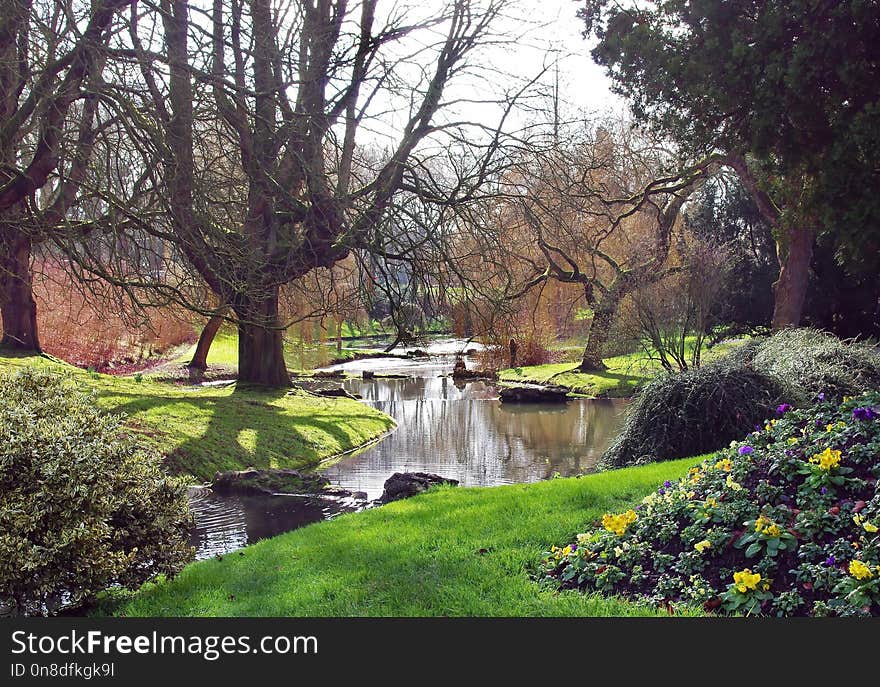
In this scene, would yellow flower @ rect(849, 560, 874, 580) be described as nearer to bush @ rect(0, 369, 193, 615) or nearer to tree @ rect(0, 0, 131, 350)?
bush @ rect(0, 369, 193, 615)

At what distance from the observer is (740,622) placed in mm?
4020

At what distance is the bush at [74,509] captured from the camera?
4691mm

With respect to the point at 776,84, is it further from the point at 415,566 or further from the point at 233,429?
the point at 233,429

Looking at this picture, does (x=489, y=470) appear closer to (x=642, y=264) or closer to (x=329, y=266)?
(x=329, y=266)

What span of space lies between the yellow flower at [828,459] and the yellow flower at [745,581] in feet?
3.75

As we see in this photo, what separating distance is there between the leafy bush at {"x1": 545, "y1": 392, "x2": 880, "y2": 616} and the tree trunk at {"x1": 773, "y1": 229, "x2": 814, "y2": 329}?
1741 centimetres

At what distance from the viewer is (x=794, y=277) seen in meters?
22.1

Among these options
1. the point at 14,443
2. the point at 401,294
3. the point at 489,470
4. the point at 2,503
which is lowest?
the point at 489,470

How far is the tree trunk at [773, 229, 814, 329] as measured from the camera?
2191 centimetres

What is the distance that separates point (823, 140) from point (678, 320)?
9713 millimetres

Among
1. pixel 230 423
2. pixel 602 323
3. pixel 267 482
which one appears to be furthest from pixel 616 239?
pixel 267 482

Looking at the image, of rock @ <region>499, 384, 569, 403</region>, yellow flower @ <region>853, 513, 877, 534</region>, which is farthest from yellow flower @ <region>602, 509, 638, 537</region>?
rock @ <region>499, 384, 569, 403</region>

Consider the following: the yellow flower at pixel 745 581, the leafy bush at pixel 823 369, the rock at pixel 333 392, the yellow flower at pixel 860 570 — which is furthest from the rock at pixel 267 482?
the rock at pixel 333 392

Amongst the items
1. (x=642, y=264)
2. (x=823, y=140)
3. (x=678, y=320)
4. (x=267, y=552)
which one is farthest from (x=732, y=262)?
(x=267, y=552)
